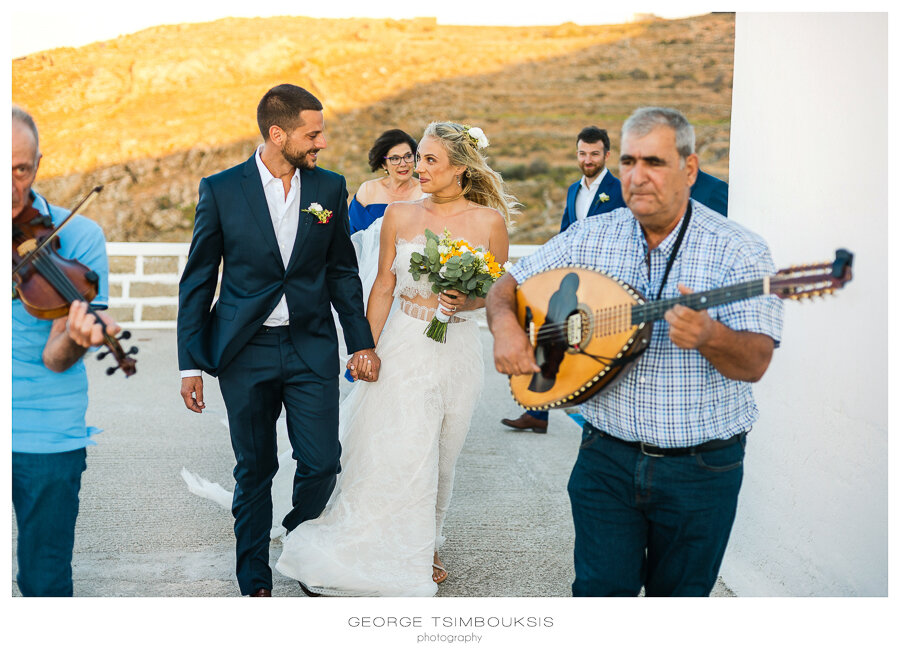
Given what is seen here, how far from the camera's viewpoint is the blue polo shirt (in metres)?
2.90

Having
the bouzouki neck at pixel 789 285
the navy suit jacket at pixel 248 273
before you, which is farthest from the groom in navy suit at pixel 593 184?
the bouzouki neck at pixel 789 285

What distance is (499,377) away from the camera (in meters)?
9.34

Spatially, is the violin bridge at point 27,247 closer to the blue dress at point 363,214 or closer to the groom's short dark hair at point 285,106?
the groom's short dark hair at point 285,106

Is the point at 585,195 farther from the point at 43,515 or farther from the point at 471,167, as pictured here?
the point at 43,515

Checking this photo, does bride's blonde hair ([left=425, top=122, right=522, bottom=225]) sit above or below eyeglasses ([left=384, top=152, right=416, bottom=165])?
below

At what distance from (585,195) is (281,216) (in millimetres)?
3417

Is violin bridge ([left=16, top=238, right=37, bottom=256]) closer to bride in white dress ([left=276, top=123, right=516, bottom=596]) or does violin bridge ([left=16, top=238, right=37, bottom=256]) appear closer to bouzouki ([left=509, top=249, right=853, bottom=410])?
bouzouki ([left=509, top=249, right=853, bottom=410])

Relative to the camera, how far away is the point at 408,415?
4.17m

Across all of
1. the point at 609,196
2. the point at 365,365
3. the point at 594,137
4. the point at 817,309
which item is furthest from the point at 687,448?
the point at 594,137

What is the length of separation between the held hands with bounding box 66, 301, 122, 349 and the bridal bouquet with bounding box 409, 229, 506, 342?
163 centimetres

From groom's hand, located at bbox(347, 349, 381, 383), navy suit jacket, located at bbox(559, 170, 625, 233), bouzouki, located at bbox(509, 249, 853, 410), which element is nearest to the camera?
bouzouki, located at bbox(509, 249, 853, 410)

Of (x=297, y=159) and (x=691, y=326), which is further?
(x=297, y=159)

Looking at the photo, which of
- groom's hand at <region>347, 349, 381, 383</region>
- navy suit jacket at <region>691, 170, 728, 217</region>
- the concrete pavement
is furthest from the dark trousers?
navy suit jacket at <region>691, 170, 728, 217</region>
